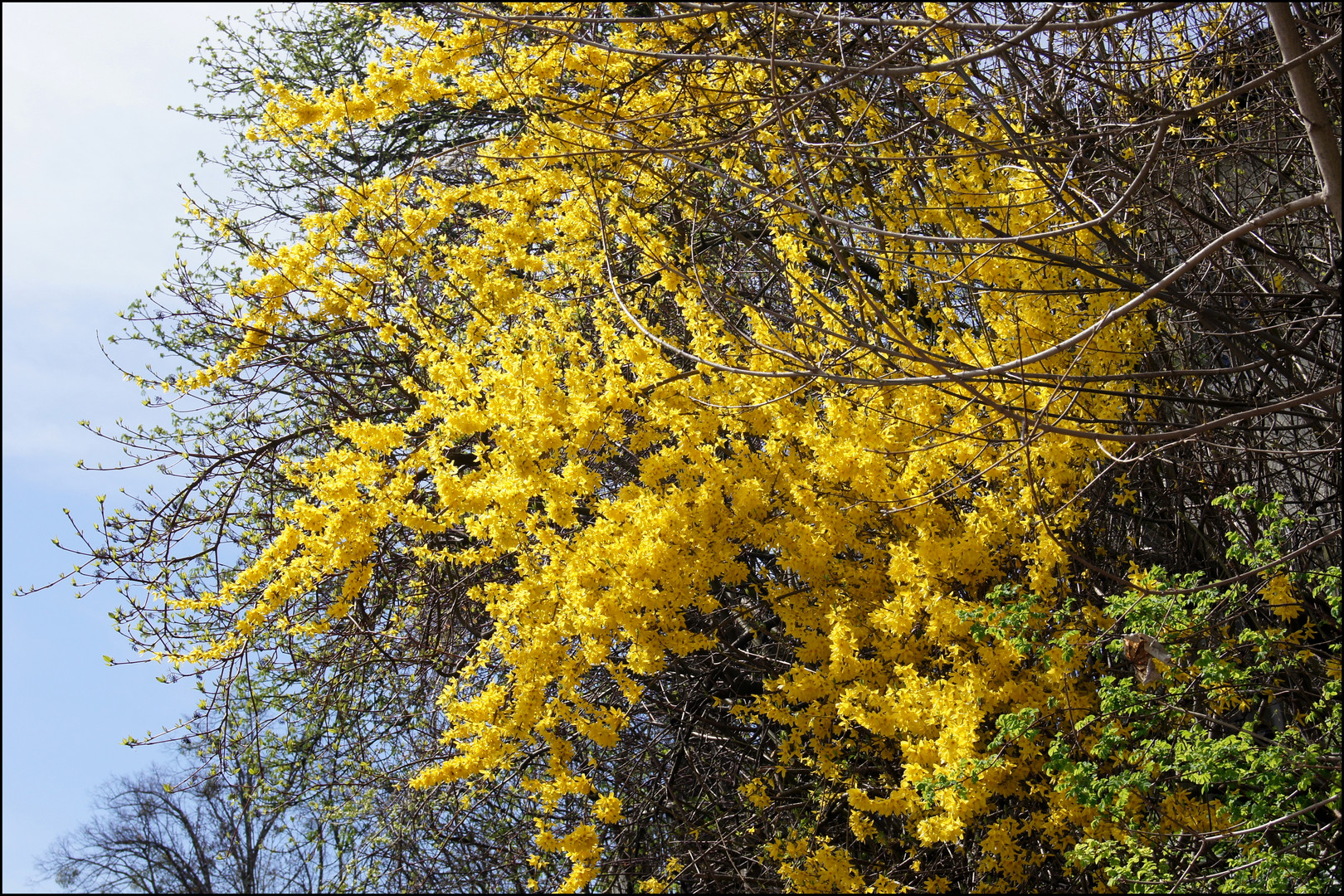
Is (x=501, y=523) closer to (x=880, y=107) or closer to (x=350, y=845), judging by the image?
(x=880, y=107)

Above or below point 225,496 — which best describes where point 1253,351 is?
below

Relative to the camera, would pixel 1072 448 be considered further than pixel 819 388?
No

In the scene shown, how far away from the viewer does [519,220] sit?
5.57 metres

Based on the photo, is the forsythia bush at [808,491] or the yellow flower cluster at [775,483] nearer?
the forsythia bush at [808,491]

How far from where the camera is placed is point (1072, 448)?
4.53 meters

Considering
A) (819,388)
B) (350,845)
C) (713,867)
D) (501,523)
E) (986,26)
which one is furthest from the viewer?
(350,845)

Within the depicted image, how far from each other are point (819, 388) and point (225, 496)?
171 inches

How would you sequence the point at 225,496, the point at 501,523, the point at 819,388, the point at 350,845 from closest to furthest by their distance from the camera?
the point at 501,523 → the point at 819,388 → the point at 225,496 → the point at 350,845

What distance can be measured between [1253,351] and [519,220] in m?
3.83

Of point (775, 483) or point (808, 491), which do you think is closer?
point (808, 491)

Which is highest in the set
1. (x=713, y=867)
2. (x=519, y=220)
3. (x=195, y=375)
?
(x=519, y=220)

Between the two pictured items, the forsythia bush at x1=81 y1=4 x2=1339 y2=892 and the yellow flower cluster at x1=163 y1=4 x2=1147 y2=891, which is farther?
the yellow flower cluster at x1=163 y1=4 x2=1147 y2=891

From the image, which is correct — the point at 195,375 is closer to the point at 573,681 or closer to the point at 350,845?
the point at 573,681

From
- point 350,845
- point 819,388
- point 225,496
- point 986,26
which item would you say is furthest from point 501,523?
point 350,845
